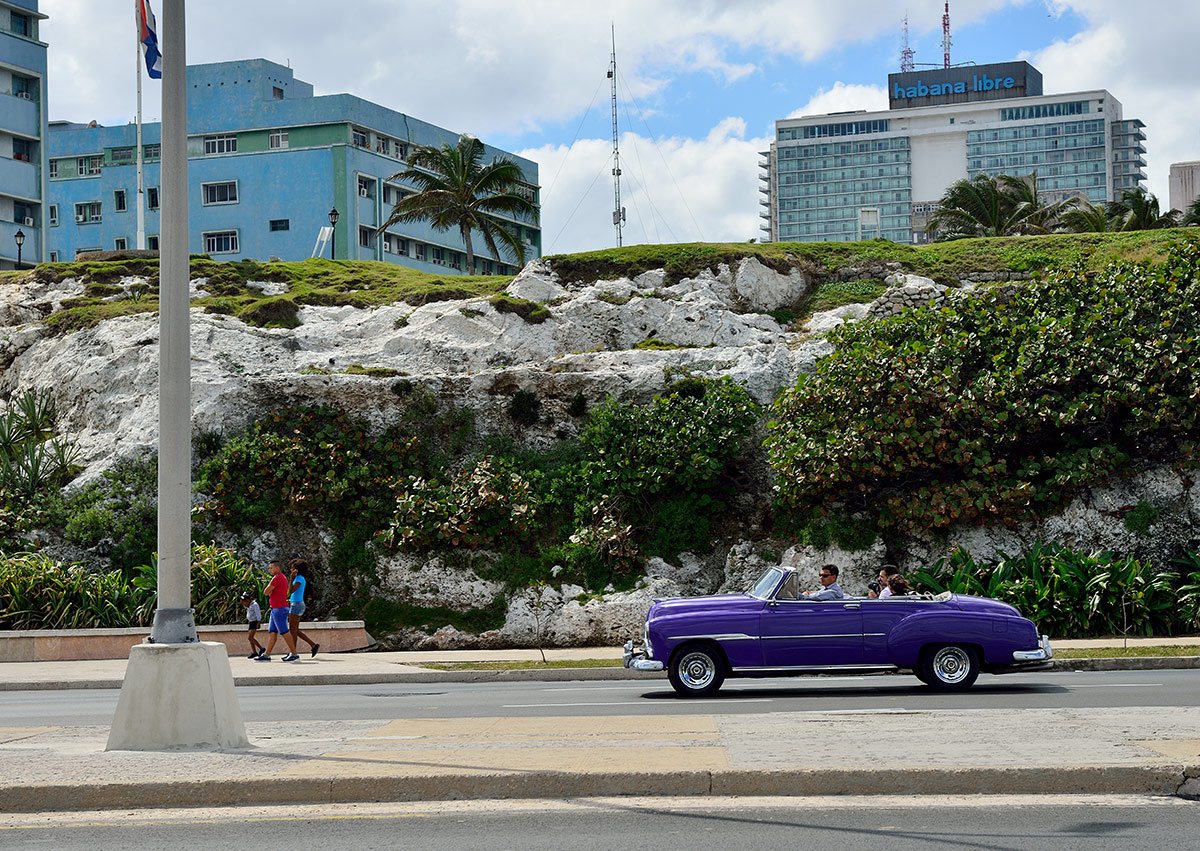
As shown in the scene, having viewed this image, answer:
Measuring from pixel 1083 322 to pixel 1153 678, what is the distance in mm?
9925

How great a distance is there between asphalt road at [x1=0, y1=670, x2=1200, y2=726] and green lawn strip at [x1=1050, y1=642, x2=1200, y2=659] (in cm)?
125

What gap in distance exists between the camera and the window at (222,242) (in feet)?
245

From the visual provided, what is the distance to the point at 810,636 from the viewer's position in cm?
1481

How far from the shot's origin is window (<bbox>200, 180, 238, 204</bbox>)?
7519 cm

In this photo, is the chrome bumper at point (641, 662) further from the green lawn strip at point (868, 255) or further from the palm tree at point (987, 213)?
the palm tree at point (987, 213)

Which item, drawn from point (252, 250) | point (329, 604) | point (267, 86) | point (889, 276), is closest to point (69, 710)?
point (329, 604)

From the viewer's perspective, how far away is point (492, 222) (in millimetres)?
48500

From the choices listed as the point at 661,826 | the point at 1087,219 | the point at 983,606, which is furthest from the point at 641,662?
the point at 1087,219

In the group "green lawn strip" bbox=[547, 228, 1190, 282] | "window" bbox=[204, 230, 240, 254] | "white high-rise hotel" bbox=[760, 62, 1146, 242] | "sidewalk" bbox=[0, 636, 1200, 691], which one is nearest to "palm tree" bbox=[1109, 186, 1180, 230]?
"green lawn strip" bbox=[547, 228, 1190, 282]

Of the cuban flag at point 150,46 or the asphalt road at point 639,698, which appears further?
the cuban flag at point 150,46

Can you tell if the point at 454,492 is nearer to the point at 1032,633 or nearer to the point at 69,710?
the point at 69,710

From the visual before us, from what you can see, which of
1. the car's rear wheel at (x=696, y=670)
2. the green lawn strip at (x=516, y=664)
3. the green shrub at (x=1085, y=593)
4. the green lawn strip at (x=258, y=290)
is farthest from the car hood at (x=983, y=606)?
the green lawn strip at (x=258, y=290)

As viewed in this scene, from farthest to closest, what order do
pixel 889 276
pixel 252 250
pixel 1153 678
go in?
1. pixel 252 250
2. pixel 889 276
3. pixel 1153 678

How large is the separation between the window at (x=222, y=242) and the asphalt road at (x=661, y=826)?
6998 cm
